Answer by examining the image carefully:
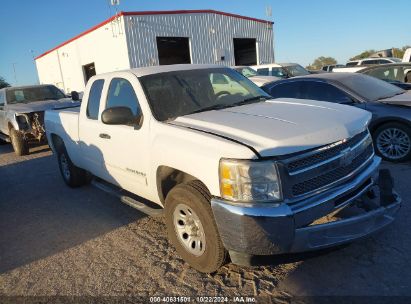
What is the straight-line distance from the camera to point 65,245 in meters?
4.31

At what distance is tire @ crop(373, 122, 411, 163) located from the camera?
Answer: 19.8ft

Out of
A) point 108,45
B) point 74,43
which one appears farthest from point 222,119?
point 74,43

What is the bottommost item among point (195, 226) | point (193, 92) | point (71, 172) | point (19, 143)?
point (19, 143)

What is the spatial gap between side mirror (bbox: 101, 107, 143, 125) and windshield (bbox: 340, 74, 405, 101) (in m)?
4.35

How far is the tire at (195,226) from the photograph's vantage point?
10.0 ft

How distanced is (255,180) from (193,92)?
68.8 inches

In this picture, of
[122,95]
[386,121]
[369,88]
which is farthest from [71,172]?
[369,88]

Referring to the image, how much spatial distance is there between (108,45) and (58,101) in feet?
45.6

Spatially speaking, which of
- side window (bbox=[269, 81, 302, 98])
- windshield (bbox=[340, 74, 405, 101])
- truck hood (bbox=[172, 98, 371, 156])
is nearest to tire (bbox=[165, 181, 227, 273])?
truck hood (bbox=[172, 98, 371, 156])

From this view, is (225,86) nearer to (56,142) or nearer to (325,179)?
(325,179)

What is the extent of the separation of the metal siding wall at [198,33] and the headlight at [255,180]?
805 inches

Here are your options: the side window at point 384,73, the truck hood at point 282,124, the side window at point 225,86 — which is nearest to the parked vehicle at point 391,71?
the side window at point 384,73

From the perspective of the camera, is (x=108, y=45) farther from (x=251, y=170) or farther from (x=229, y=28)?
(x=251, y=170)

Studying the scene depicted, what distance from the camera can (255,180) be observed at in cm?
276
